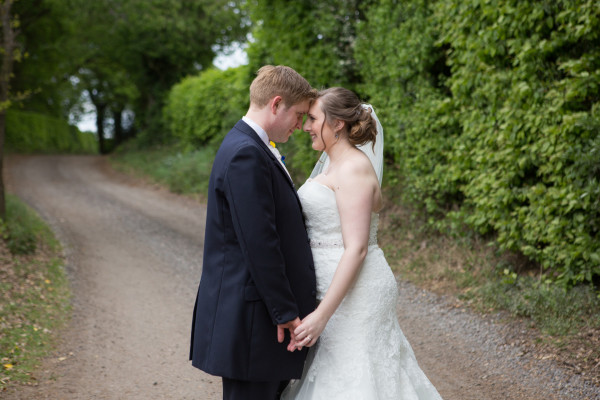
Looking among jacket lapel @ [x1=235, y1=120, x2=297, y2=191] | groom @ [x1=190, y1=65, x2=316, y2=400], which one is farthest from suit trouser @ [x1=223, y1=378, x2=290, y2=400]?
jacket lapel @ [x1=235, y1=120, x2=297, y2=191]

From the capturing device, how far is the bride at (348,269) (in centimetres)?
271

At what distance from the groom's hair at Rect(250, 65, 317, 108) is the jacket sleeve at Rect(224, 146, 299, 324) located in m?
0.36

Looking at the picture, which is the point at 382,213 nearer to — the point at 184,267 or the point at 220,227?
the point at 184,267

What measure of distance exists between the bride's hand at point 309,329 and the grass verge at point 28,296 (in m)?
3.40

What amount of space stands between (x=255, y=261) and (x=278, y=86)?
867mm

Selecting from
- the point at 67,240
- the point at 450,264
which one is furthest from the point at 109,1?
the point at 450,264

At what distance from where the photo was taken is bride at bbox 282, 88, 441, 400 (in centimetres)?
271

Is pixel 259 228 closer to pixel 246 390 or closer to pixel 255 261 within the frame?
pixel 255 261

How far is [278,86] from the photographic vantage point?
2678 mm

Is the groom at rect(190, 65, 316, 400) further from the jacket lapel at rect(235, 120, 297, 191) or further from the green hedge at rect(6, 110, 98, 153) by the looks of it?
the green hedge at rect(6, 110, 98, 153)

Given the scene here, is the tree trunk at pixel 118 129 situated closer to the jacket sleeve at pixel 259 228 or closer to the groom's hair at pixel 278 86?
the groom's hair at pixel 278 86

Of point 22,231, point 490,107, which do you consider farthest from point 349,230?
point 22,231

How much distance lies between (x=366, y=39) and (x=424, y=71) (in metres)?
1.62

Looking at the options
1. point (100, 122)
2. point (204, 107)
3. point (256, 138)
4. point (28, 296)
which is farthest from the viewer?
point (100, 122)
